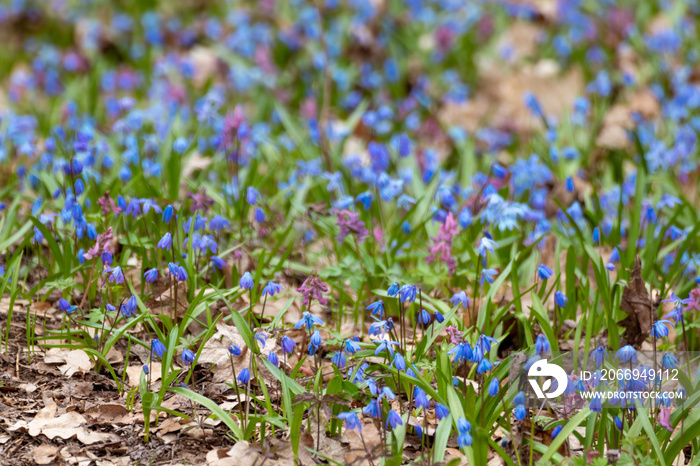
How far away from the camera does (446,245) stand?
10.7 ft

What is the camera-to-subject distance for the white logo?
2.42 metres

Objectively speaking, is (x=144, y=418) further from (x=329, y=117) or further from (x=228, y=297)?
(x=329, y=117)

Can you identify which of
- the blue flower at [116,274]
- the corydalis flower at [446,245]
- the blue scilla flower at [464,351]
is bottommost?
the blue scilla flower at [464,351]

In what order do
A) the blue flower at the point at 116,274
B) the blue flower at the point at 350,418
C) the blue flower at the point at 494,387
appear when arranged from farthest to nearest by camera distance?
1. the blue flower at the point at 116,274
2. the blue flower at the point at 494,387
3. the blue flower at the point at 350,418

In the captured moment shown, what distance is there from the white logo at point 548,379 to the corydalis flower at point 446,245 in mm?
839

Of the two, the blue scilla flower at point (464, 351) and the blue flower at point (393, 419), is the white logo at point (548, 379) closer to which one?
the blue scilla flower at point (464, 351)

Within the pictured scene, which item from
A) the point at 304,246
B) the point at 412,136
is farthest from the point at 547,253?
the point at 412,136

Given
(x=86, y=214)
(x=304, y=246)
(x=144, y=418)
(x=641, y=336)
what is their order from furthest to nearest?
1. (x=304, y=246)
2. (x=86, y=214)
3. (x=641, y=336)
4. (x=144, y=418)

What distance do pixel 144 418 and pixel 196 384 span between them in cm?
32

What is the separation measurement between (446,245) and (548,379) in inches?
38.0

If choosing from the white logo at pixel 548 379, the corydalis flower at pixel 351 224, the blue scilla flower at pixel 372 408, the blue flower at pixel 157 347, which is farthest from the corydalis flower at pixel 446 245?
the blue flower at pixel 157 347

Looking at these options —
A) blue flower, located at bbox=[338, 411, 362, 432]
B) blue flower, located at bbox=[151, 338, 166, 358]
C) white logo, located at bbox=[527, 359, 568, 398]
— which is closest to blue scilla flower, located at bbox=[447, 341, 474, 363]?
white logo, located at bbox=[527, 359, 568, 398]

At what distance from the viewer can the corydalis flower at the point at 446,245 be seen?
320 cm

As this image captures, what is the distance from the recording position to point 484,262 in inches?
133
